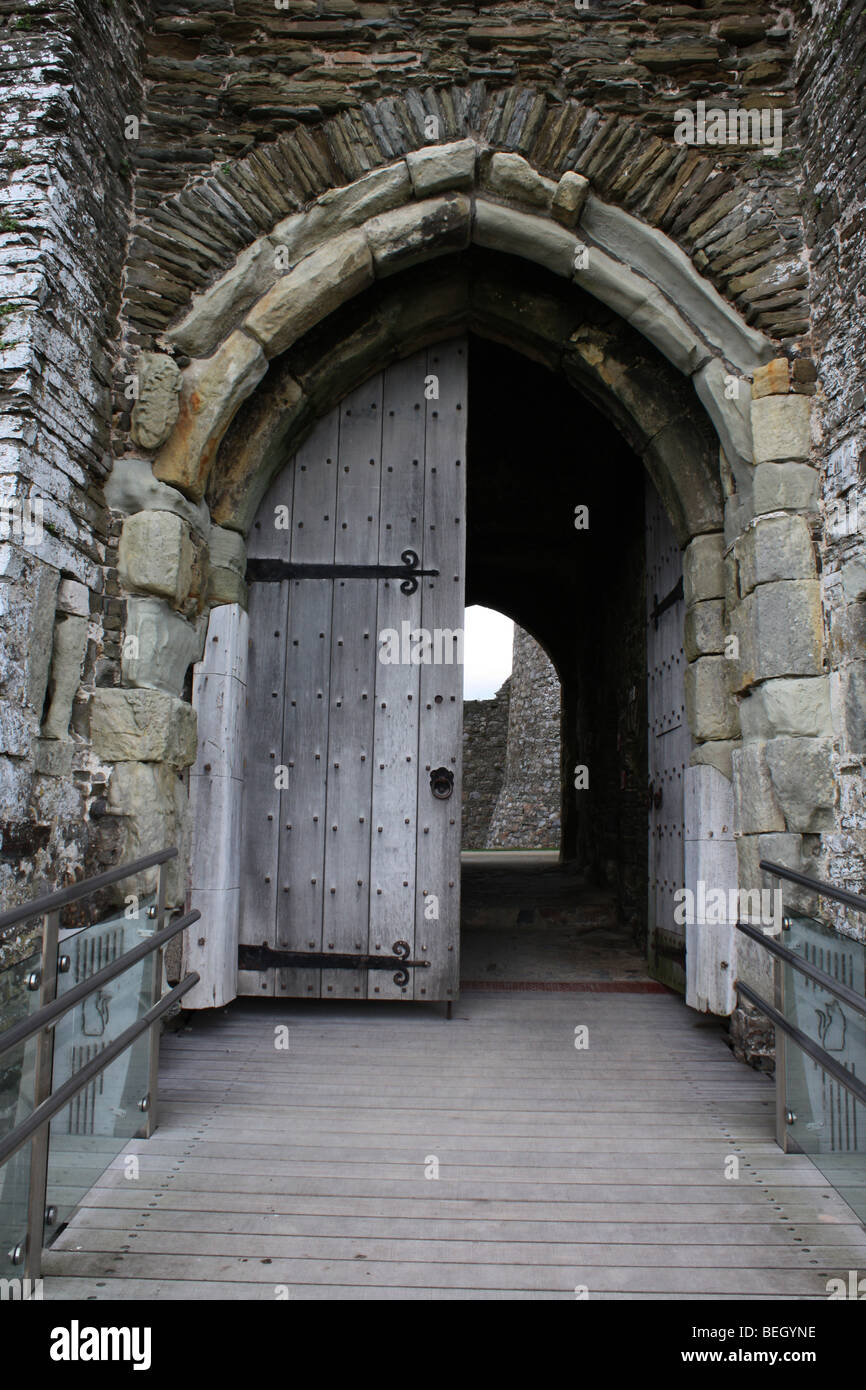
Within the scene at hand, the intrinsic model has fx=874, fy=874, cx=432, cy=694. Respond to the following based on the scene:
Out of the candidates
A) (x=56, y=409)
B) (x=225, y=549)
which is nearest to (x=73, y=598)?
(x=56, y=409)

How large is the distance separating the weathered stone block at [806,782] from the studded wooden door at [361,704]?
121 cm

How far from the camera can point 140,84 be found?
3299mm

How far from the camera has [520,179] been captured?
320cm

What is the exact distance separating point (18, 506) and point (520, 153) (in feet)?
7.25

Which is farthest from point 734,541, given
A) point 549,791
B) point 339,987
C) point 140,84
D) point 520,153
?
point 549,791

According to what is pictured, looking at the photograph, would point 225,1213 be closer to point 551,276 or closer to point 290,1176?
point 290,1176

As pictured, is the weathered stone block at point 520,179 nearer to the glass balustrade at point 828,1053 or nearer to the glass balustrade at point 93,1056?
the glass balustrade at point 828,1053

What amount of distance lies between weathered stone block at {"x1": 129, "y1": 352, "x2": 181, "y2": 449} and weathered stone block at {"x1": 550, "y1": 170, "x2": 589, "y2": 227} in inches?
60.1

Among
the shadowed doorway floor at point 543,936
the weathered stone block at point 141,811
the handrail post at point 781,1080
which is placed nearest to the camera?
the handrail post at point 781,1080

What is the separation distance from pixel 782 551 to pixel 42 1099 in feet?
8.65

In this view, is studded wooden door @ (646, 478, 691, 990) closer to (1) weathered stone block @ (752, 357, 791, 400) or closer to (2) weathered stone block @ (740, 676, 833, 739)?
(2) weathered stone block @ (740, 676, 833, 739)

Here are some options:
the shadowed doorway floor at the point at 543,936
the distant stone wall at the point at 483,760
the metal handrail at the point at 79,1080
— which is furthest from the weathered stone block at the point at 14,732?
the distant stone wall at the point at 483,760

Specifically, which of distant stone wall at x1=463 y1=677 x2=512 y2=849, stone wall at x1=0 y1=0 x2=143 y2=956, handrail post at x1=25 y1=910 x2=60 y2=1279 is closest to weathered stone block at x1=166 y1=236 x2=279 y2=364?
stone wall at x1=0 y1=0 x2=143 y2=956

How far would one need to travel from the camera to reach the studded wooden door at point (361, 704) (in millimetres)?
3430
